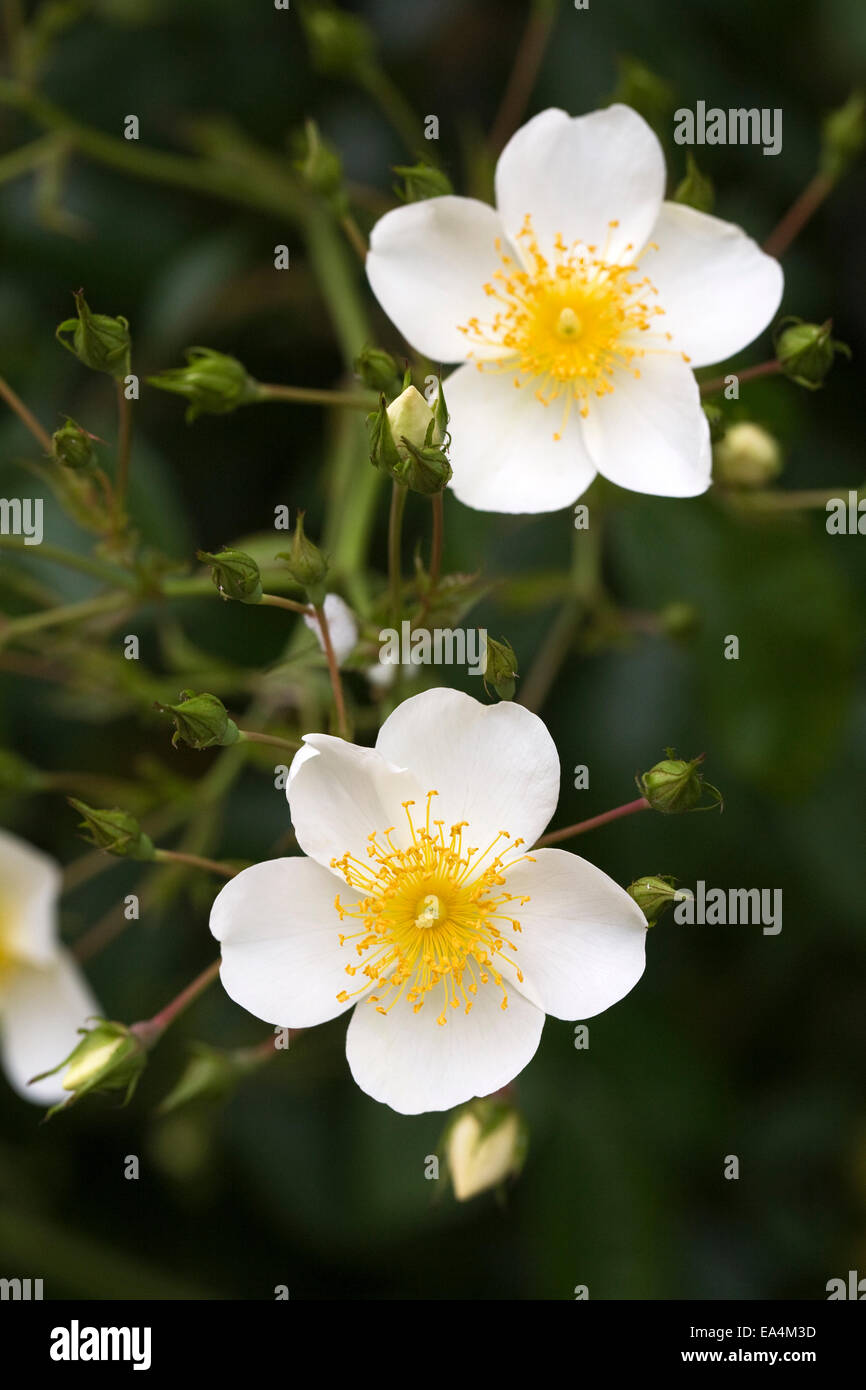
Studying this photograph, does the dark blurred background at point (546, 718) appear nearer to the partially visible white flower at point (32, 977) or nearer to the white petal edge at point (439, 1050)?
the partially visible white flower at point (32, 977)

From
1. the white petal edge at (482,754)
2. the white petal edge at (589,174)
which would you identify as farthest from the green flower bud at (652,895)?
the white petal edge at (589,174)

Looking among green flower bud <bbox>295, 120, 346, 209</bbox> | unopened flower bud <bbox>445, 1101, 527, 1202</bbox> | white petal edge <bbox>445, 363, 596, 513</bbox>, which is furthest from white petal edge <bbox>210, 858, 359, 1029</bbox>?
green flower bud <bbox>295, 120, 346, 209</bbox>

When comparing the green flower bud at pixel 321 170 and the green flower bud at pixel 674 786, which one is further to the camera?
the green flower bud at pixel 321 170

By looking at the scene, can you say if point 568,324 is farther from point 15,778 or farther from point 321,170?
point 15,778

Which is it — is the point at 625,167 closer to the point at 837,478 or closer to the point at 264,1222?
the point at 837,478

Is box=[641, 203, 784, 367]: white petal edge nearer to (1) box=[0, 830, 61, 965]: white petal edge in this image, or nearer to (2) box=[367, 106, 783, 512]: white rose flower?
(2) box=[367, 106, 783, 512]: white rose flower

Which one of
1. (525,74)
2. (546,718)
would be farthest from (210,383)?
(525,74)
